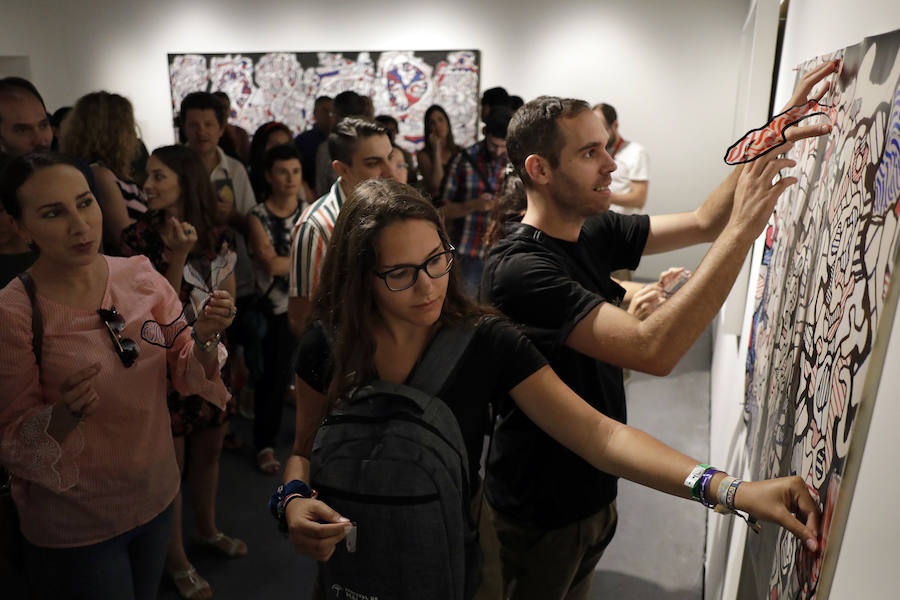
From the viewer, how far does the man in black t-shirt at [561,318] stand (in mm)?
1498

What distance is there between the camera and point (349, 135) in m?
2.56

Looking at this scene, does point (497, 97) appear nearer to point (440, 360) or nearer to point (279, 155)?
point (279, 155)

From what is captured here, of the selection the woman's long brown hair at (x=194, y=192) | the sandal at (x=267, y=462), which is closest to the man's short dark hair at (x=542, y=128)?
the woman's long brown hair at (x=194, y=192)

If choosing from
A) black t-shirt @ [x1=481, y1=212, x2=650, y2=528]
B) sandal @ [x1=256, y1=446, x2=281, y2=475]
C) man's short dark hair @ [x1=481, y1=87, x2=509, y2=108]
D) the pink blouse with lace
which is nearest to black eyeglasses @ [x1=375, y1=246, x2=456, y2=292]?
black t-shirt @ [x1=481, y1=212, x2=650, y2=528]

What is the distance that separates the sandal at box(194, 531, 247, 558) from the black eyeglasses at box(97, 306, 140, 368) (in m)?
1.55

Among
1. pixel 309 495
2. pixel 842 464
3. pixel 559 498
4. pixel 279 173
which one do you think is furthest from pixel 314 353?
pixel 279 173

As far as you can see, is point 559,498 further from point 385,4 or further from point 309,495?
point 385,4

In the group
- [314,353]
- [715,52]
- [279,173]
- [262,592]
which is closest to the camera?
[314,353]

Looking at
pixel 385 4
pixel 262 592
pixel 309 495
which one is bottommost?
pixel 262 592

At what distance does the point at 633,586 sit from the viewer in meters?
2.79

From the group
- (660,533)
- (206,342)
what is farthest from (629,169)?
(206,342)

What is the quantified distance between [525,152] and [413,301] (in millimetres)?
606

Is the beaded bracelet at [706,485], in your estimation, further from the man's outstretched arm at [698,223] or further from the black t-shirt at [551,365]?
the man's outstretched arm at [698,223]

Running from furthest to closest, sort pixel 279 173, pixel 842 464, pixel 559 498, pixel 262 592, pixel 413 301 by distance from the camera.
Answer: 1. pixel 279 173
2. pixel 262 592
3. pixel 559 498
4. pixel 413 301
5. pixel 842 464
